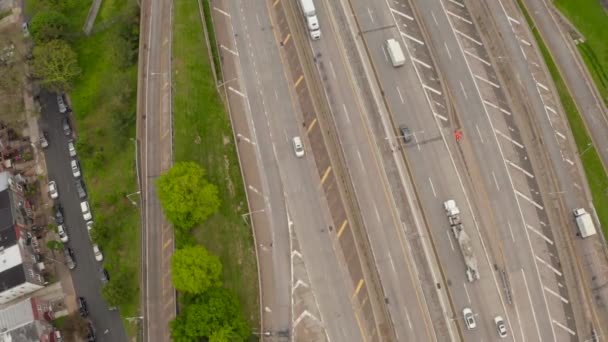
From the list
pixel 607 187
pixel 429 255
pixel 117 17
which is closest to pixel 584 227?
pixel 607 187

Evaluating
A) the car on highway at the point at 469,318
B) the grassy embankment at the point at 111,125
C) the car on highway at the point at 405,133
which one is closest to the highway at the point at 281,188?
the car on highway at the point at 469,318

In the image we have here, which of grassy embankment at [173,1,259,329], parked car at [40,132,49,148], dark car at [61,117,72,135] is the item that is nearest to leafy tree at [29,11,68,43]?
dark car at [61,117,72,135]

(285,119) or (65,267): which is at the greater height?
(285,119)

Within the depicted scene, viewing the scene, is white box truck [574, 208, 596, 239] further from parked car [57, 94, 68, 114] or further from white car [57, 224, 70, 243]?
parked car [57, 94, 68, 114]

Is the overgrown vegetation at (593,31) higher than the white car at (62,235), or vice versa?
the overgrown vegetation at (593,31)

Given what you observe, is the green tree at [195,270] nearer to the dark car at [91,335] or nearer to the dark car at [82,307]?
the dark car at [91,335]

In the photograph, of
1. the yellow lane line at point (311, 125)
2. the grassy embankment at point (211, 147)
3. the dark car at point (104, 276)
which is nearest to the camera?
the grassy embankment at point (211, 147)

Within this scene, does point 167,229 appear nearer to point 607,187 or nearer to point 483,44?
point 483,44
